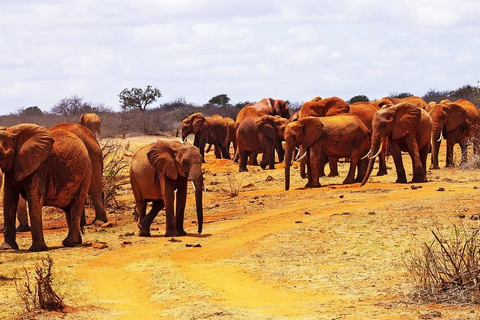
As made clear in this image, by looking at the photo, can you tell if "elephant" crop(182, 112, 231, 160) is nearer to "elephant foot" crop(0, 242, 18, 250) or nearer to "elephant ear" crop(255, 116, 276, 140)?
"elephant ear" crop(255, 116, 276, 140)

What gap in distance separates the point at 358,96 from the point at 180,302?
221 feet

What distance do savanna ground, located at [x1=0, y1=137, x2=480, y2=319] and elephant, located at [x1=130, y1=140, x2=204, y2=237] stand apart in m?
0.38

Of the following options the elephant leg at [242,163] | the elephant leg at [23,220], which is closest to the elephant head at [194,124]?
the elephant leg at [242,163]

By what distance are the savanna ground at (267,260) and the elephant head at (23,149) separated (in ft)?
3.87

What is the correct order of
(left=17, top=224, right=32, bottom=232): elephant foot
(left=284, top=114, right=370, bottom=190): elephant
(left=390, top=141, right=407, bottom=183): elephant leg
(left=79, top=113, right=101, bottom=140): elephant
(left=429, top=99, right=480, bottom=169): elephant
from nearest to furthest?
1. (left=17, top=224, right=32, bottom=232): elephant foot
2. (left=390, top=141, right=407, bottom=183): elephant leg
3. (left=284, top=114, right=370, bottom=190): elephant
4. (left=429, top=99, right=480, bottom=169): elephant
5. (left=79, top=113, right=101, bottom=140): elephant

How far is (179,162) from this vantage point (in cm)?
1456

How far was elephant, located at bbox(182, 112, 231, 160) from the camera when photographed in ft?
117

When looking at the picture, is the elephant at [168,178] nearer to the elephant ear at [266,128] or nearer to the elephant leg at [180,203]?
the elephant leg at [180,203]

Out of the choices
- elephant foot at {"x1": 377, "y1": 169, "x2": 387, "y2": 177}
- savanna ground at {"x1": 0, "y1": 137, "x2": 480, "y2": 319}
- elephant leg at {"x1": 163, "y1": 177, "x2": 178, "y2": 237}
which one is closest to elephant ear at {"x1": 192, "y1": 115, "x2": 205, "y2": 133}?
elephant foot at {"x1": 377, "y1": 169, "x2": 387, "y2": 177}

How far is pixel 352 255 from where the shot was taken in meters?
11.9

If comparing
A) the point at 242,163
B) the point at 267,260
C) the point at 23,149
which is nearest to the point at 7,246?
the point at 23,149

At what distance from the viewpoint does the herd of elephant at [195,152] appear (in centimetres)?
1384

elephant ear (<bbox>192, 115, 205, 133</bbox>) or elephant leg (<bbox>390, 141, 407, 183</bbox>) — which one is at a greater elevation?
elephant ear (<bbox>192, 115, 205, 133</bbox>)

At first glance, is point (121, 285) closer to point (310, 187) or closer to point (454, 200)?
point (454, 200)
